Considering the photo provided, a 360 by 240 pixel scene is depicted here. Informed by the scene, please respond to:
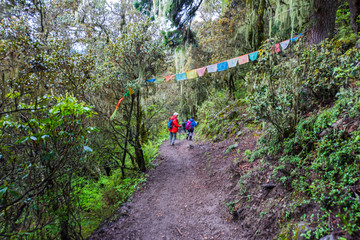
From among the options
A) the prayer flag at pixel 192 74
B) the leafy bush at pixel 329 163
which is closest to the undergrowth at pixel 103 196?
the leafy bush at pixel 329 163

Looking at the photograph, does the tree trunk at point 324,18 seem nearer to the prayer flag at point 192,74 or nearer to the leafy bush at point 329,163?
the leafy bush at point 329,163

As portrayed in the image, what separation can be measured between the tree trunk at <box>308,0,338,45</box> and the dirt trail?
4.52 meters

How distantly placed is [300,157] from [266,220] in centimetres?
121

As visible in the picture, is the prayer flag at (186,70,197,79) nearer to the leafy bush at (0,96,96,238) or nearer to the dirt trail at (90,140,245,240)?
the dirt trail at (90,140,245,240)

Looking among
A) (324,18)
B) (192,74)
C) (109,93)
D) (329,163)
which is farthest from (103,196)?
(324,18)

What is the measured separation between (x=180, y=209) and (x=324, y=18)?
6287mm

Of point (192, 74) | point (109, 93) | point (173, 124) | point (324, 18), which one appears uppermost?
point (324, 18)

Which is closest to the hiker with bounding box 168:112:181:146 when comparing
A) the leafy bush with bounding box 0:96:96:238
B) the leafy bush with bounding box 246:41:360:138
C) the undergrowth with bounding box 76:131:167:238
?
the undergrowth with bounding box 76:131:167:238

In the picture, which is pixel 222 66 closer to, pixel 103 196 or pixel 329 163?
pixel 329 163

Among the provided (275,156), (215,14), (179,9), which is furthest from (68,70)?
(215,14)

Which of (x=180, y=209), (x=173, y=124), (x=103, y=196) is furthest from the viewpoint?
(x=173, y=124)

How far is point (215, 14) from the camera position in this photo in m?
14.3

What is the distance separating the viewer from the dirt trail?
339cm

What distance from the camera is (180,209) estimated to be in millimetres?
4223
